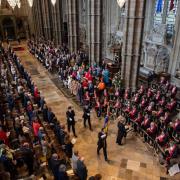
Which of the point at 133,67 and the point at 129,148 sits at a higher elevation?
the point at 133,67

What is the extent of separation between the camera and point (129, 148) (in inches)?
363

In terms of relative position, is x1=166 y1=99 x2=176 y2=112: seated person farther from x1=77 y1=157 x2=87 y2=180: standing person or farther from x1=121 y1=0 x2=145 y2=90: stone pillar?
x1=77 y1=157 x2=87 y2=180: standing person

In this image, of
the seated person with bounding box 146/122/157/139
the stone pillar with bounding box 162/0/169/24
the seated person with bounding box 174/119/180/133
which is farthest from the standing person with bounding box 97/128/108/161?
the stone pillar with bounding box 162/0/169/24

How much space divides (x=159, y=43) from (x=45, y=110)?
10.3m

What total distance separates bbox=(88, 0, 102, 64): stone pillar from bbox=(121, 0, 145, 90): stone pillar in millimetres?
4835

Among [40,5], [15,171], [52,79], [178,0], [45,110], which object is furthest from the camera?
[40,5]

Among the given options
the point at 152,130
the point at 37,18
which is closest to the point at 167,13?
the point at 152,130

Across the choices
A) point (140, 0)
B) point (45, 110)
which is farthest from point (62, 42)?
point (45, 110)

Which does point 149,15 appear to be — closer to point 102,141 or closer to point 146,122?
point 146,122

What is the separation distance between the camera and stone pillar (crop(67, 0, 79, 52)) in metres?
21.5

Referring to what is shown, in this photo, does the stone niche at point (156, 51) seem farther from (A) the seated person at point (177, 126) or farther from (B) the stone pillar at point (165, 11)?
(A) the seated person at point (177, 126)

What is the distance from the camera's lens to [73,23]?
22.3 metres

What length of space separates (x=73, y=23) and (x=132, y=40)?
10527mm

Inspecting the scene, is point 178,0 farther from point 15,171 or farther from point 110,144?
point 15,171
